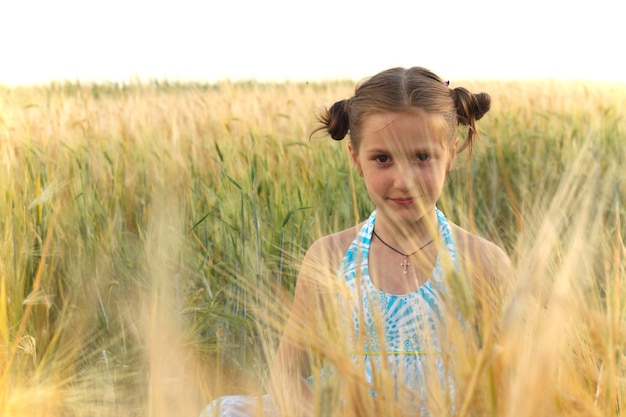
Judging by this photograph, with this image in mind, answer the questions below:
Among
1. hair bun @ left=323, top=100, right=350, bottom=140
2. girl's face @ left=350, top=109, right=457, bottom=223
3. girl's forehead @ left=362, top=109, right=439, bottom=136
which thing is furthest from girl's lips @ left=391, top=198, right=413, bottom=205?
hair bun @ left=323, top=100, right=350, bottom=140

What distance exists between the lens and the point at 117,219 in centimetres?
195

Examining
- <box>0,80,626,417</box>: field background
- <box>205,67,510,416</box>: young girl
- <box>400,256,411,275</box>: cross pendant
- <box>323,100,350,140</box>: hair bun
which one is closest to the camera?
<box>0,80,626,417</box>: field background

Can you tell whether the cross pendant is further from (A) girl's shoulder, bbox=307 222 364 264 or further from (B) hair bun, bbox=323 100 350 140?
(B) hair bun, bbox=323 100 350 140

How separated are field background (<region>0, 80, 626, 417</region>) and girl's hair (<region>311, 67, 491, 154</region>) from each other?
0.13 meters

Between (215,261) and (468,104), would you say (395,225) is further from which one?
(215,261)

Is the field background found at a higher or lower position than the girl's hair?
lower

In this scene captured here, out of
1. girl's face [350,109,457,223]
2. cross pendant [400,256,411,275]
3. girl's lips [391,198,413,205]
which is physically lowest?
cross pendant [400,256,411,275]

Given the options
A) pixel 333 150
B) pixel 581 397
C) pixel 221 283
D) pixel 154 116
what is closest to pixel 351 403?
pixel 581 397

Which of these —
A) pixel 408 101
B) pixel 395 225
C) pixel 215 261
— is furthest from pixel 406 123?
pixel 215 261

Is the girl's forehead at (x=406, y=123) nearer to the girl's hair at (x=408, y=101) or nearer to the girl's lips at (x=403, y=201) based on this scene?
the girl's hair at (x=408, y=101)

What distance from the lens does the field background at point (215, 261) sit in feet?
2.35

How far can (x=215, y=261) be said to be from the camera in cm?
190

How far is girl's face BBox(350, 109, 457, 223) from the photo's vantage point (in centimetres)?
122

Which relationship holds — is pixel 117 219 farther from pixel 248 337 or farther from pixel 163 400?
pixel 163 400
